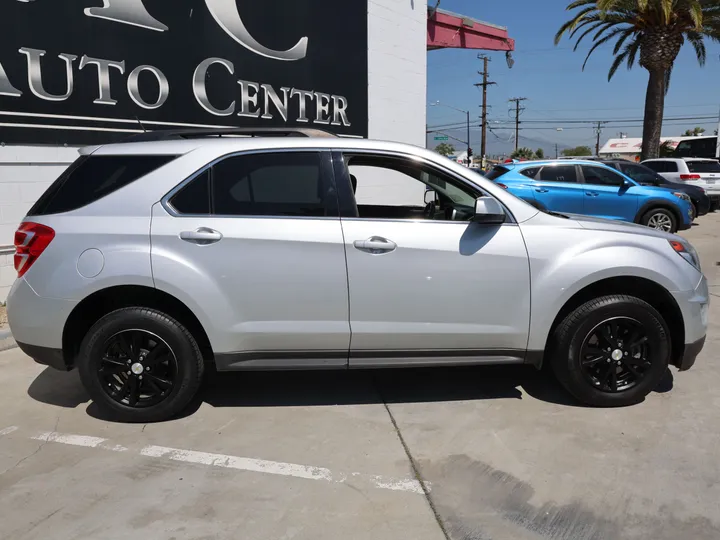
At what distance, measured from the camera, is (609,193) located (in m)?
11.4

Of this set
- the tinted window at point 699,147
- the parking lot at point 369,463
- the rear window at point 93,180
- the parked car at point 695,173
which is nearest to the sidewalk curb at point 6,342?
the parking lot at point 369,463

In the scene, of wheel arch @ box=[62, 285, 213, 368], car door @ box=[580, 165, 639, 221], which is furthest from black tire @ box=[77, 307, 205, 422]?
car door @ box=[580, 165, 639, 221]

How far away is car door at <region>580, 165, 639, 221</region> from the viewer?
11297 mm

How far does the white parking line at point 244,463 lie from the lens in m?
3.20

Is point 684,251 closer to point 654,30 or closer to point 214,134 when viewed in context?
point 214,134

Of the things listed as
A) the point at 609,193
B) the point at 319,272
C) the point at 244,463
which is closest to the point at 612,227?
the point at 319,272

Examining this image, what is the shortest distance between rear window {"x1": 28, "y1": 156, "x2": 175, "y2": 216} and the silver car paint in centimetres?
5

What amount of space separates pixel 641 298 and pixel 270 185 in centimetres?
268

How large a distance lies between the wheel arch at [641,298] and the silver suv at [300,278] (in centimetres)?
2

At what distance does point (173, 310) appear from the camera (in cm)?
388

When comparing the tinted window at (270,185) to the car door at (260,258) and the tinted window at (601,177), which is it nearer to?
the car door at (260,258)

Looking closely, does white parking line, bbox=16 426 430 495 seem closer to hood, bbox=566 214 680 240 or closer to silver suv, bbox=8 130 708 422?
silver suv, bbox=8 130 708 422

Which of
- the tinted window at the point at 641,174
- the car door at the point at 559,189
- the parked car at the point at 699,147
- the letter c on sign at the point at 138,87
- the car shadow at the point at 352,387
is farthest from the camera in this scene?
the parked car at the point at 699,147

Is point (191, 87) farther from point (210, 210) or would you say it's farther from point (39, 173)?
point (210, 210)
